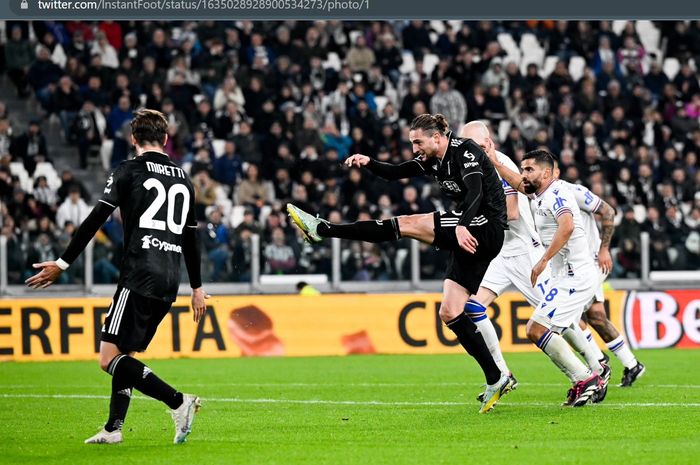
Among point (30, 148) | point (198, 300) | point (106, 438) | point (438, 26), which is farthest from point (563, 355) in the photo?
point (438, 26)

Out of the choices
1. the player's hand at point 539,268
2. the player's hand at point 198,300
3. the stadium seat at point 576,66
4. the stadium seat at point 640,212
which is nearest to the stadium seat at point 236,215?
the stadium seat at point 640,212

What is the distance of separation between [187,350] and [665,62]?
15723mm

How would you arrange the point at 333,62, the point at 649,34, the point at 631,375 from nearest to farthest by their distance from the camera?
the point at 631,375, the point at 333,62, the point at 649,34

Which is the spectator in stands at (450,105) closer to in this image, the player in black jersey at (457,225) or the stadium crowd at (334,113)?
the stadium crowd at (334,113)

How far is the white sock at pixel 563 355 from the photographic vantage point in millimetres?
10914

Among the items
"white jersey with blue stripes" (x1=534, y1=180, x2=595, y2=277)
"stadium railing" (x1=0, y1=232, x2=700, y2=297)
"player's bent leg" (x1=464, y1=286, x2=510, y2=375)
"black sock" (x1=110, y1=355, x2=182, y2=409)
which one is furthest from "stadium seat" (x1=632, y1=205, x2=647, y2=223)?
"black sock" (x1=110, y1=355, x2=182, y2=409)

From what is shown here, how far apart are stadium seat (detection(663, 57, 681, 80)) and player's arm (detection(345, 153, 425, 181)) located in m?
19.4

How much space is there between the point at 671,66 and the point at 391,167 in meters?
19.6

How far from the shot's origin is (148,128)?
8664 millimetres

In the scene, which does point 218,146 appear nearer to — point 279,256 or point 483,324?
point 279,256

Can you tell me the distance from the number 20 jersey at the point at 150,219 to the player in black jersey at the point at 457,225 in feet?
8.10

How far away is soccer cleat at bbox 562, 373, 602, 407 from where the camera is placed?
10805mm

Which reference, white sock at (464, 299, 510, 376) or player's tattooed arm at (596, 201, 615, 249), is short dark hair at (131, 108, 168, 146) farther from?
player's tattooed arm at (596, 201, 615, 249)

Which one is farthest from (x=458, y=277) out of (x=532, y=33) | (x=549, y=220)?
(x=532, y=33)
